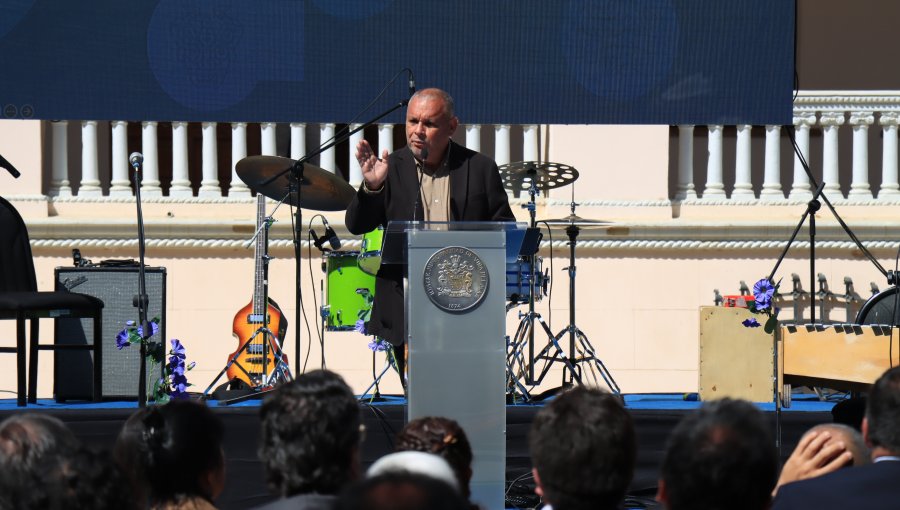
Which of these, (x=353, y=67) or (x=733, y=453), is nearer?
(x=733, y=453)

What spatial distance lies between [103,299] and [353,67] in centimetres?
252

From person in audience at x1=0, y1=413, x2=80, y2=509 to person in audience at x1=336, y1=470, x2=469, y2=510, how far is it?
0.76 metres

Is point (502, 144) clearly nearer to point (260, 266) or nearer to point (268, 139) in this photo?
point (268, 139)

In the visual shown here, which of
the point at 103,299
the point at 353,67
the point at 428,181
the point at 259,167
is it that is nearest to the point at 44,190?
the point at 103,299

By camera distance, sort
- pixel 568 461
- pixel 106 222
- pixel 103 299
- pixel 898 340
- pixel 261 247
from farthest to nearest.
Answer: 1. pixel 106 222
2. pixel 261 247
3. pixel 103 299
4. pixel 898 340
5. pixel 568 461

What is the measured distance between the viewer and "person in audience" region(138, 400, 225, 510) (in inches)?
113

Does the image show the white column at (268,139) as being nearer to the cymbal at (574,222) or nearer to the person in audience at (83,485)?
the cymbal at (574,222)

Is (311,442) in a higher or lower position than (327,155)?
lower

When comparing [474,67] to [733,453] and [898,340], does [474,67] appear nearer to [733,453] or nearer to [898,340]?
[898,340]

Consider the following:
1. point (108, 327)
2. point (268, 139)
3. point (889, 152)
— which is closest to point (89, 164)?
point (268, 139)

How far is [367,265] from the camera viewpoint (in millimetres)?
7672

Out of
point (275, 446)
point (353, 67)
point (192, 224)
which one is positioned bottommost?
point (275, 446)

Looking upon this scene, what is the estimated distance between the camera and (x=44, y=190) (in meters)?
9.70

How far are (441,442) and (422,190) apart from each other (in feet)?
7.52
